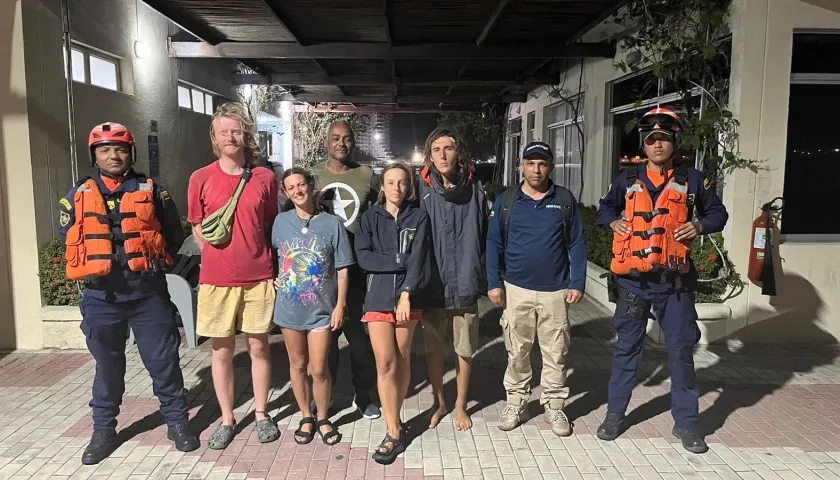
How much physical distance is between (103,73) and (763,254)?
7384mm

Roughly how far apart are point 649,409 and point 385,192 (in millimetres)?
2473

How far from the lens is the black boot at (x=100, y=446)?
3369 millimetres

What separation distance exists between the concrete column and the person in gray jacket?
3.82 metres

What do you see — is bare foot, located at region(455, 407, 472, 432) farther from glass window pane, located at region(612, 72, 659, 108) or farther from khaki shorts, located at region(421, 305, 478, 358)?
glass window pane, located at region(612, 72, 659, 108)

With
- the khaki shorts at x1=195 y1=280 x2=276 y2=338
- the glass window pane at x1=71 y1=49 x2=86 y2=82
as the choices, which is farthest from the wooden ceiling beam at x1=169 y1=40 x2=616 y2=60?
the khaki shorts at x1=195 y1=280 x2=276 y2=338

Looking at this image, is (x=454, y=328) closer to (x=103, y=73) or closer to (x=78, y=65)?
(x=78, y=65)

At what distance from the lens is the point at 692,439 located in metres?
3.56

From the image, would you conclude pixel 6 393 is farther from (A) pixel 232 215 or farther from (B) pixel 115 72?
(B) pixel 115 72

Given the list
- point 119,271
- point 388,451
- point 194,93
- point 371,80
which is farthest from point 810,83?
point 194,93

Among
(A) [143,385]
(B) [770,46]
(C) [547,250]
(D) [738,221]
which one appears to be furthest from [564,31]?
(A) [143,385]

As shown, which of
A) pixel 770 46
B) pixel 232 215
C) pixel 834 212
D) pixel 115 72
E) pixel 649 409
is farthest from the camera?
pixel 115 72

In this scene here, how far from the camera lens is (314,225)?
11.3ft

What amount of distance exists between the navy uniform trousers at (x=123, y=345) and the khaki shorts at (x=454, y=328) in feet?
5.17

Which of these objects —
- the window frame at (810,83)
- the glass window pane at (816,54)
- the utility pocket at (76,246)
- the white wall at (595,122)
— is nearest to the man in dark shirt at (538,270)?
the utility pocket at (76,246)
